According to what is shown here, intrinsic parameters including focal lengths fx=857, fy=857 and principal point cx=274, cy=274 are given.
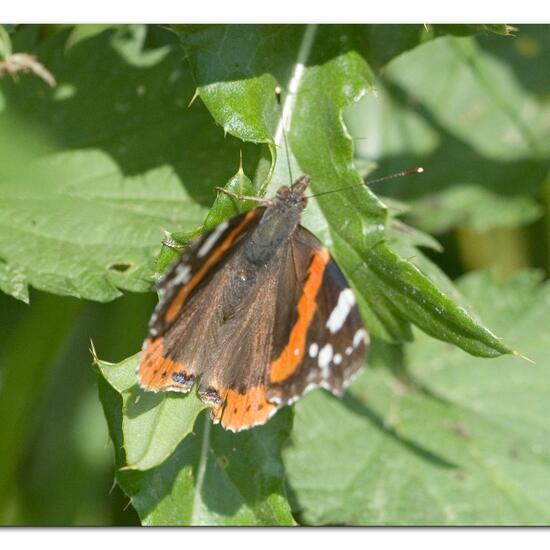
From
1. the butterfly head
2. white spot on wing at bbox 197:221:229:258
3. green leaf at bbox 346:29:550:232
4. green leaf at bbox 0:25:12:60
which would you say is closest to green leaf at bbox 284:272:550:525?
green leaf at bbox 346:29:550:232

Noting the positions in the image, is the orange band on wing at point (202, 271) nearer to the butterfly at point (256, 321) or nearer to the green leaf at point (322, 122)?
the butterfly at point (256, 321)

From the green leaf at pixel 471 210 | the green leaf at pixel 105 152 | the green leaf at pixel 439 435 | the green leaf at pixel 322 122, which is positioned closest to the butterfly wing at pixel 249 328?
the green leaf at pixel 322 122

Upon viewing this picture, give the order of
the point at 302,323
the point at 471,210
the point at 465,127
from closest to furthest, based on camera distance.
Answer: the point at 302,323 < the point at 471,210 < the point at 465,127

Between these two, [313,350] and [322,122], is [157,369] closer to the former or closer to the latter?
[313,350]

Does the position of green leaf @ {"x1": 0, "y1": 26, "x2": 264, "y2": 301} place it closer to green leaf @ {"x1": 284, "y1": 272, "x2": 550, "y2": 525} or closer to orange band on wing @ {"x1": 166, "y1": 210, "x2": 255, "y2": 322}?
orange band on wing @ {"x1": 166, "y1": 210, "x2": 255, "y2": 322}

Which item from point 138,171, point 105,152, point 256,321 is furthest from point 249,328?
point 105,152

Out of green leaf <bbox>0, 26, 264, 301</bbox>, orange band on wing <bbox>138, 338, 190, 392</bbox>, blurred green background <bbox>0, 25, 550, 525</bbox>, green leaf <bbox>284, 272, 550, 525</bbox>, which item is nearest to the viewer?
orange band on wing <bbox>138, 338, 190, 392</bbox>

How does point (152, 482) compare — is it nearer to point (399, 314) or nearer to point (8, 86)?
point (399, 314)
